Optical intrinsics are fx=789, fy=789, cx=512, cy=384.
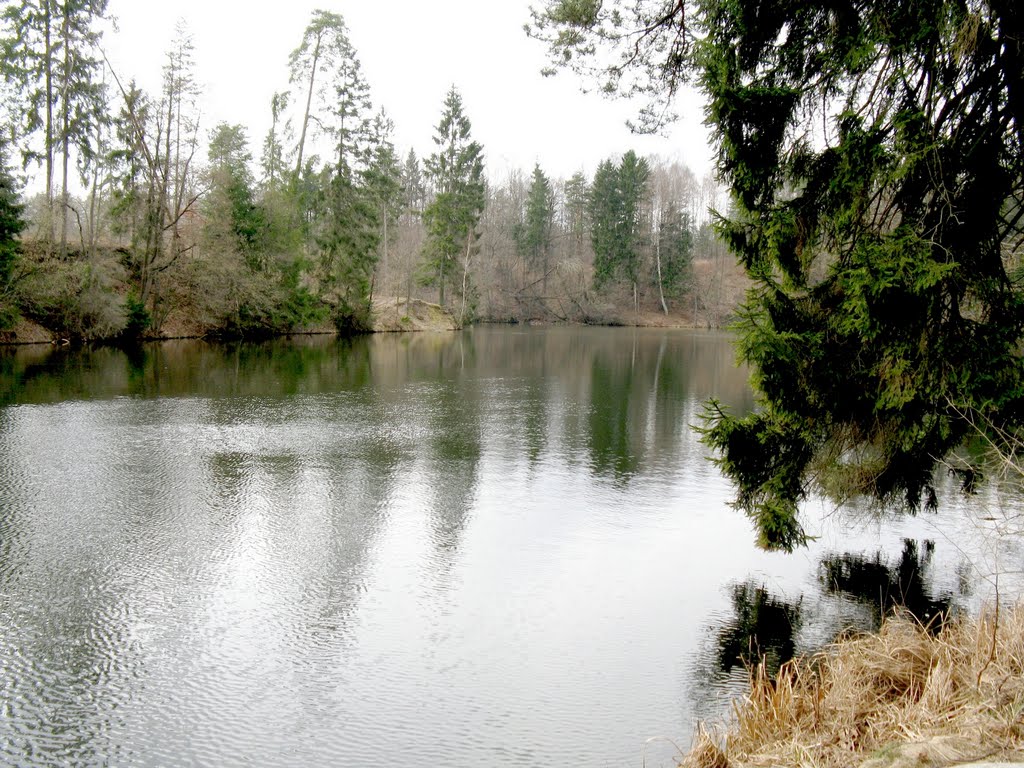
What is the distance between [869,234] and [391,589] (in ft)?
17.4

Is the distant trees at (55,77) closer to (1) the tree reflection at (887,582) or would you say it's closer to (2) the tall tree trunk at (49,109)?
(2) the tall tree trunk at (49,109)

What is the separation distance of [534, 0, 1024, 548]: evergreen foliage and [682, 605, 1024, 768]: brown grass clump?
2.03m

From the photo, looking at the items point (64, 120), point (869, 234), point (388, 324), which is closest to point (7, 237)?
point (64, 120)

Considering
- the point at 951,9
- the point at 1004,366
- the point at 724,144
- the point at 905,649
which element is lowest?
→ the point at 905,649

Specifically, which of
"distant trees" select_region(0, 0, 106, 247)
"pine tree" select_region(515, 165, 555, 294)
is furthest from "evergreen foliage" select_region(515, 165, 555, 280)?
"distant trees" select_region(0, 0, 106, 247)

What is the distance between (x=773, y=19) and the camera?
7.23m

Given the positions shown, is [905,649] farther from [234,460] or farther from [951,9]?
[234,460]

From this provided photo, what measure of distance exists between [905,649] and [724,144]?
4360mm

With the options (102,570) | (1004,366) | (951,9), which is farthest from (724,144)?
(102,570)

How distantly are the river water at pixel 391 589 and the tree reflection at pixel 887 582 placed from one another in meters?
A: 0.04

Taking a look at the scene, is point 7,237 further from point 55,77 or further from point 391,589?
point 391,589

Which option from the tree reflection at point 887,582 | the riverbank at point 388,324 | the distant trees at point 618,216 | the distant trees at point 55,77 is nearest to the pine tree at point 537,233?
the distant trees at point 618,216

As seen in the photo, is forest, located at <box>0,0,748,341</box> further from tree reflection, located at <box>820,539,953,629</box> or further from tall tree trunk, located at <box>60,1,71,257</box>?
tree reflection, located at <box>820,539,953,629</box>

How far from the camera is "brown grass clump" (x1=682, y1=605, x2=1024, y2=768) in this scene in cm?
351
